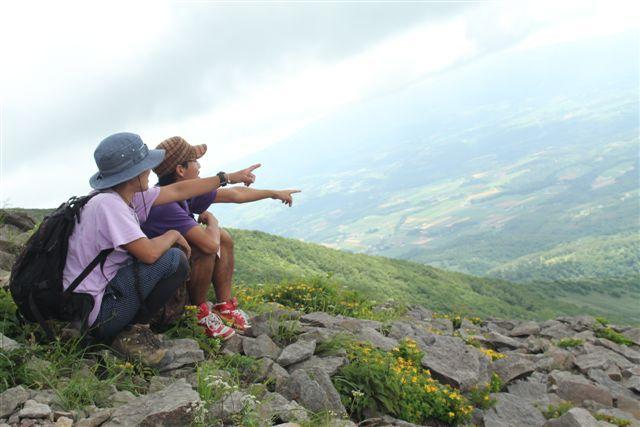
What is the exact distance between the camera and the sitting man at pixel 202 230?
643cm

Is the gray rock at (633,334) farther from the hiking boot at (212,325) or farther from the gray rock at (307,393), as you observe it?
the hiking boot at (212,325)

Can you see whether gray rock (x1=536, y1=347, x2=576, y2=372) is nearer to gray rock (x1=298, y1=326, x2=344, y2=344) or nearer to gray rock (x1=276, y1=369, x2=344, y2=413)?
gray rock (x1=298, y1=326, x2=344, y2=344)

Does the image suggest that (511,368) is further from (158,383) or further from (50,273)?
(50,273)

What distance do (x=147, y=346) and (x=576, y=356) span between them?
8.41 meters

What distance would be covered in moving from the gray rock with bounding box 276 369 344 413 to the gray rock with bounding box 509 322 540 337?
8064mm

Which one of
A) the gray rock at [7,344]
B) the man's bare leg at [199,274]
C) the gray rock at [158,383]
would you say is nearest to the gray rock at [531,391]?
the man's bare leg at [199,274]

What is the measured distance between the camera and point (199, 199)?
718 cm

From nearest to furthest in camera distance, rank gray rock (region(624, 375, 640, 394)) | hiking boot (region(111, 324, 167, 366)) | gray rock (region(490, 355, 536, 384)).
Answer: hiking boot (region(111, 324, 167, 366))
gray rock (region(490, 355, 536, 384))
gray rock (region(624, 375, 640, 394))

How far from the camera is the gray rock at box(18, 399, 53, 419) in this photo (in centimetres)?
431

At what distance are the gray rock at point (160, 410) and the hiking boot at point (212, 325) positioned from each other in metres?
1.96

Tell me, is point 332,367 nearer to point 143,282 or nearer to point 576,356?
point 143,282

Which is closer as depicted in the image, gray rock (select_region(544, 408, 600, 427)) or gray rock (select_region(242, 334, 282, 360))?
gray rock (select_region(242, 334, 282, 360))

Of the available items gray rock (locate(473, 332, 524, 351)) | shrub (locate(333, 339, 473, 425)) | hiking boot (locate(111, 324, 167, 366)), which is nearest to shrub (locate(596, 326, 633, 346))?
gray rock (locate(473, 332, 524, 351))

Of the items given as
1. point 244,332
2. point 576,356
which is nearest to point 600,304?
point 576,356
